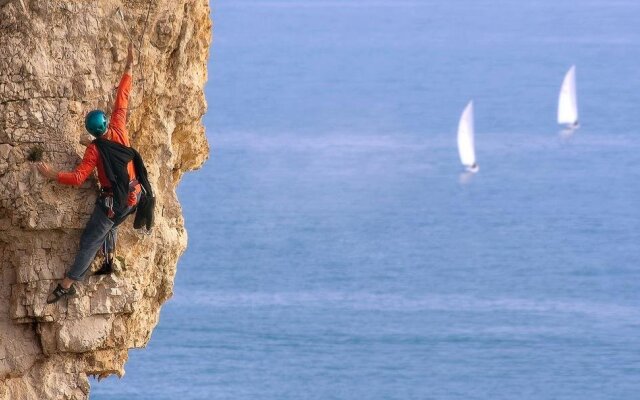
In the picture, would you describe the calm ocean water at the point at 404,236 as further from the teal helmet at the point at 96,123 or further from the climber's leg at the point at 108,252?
the teal helmet at the point at 96,123

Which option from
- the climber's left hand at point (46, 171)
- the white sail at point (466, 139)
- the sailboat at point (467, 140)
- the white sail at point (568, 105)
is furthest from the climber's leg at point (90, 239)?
the white sail at point (568, 105)

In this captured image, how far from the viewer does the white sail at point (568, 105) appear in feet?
298

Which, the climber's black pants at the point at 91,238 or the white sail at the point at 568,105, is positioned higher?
the white sail at the point at 568,105

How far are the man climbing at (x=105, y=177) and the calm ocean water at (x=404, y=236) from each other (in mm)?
37360

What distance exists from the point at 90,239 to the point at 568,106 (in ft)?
270

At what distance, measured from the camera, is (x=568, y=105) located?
9244 cm

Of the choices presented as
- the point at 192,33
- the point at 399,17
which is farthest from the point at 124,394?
the point at 399,17

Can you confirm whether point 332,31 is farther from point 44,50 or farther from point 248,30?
point 44,50

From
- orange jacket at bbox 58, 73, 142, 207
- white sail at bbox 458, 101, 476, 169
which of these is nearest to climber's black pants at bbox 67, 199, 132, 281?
orange jacket at bbox 58, 73, 142, 207

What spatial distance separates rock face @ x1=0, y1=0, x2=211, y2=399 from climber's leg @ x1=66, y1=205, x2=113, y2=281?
8 cm

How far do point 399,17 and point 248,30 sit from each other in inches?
718

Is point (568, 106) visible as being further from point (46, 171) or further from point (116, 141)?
point (46, 171)

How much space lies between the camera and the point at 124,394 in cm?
4903

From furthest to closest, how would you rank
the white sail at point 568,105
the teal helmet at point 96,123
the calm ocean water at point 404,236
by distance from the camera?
the white sail at point 568,105 < the calm ocean water at point 404,236 < the teal helmet at point 96,123
